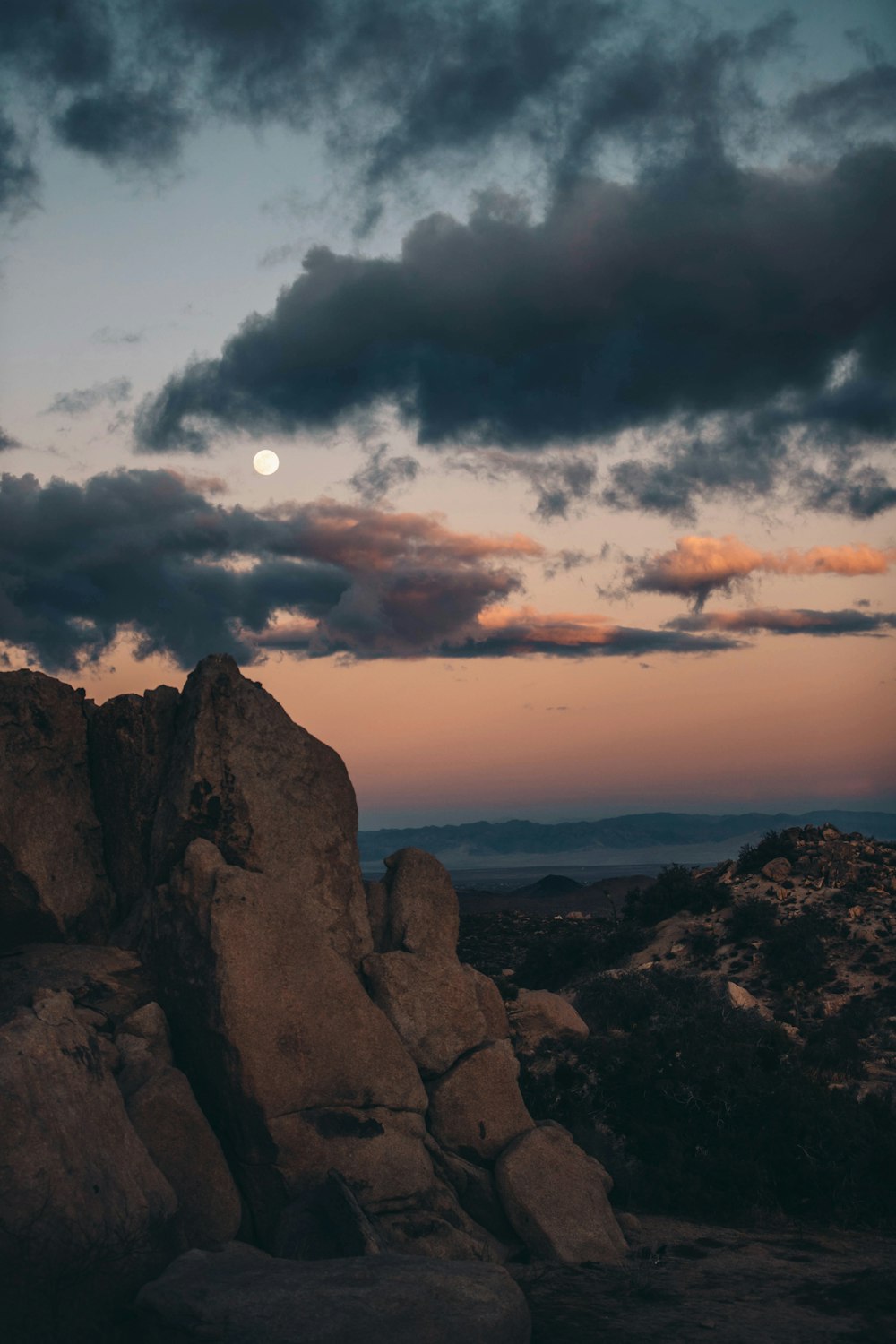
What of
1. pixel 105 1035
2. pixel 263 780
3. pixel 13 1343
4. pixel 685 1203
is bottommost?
pixel 685 1203

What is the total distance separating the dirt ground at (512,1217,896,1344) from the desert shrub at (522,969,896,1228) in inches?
35.8

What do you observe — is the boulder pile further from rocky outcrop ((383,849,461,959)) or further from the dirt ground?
the dirt ground

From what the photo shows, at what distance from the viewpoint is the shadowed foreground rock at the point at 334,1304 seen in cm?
1141

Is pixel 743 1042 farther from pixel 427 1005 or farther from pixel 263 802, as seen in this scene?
pixel 263 802

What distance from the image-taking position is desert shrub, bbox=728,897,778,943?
39469 millimetres

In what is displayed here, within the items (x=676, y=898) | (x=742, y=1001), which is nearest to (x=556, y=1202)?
(x=742, y=1001)

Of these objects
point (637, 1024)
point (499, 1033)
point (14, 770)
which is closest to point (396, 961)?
point (499, 1033)

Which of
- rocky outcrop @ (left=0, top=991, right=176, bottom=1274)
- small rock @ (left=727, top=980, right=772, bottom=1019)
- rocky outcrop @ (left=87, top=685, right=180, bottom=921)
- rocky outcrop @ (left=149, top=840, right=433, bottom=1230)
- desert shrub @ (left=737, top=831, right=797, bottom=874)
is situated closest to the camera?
rocky outcrop @ (left=0, top=991, right=176, bottom=1274)

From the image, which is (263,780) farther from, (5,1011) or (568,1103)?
(568,1103)

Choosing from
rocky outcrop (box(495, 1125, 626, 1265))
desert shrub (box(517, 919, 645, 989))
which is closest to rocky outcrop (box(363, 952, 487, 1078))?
rocky outcrop (box(495, 1125, 626, 1265))

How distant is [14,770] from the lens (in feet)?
67.1

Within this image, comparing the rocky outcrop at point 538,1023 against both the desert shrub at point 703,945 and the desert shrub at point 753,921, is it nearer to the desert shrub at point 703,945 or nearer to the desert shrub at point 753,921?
the desert shrub at point 703,945

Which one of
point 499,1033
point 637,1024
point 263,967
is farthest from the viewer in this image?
point 637,1024

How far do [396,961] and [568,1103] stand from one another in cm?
572
